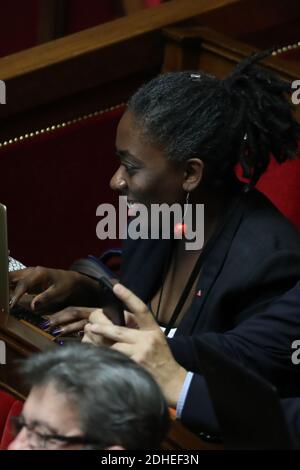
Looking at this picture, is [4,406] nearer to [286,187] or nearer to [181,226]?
[181,226]

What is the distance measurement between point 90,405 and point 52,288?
3.35 feet

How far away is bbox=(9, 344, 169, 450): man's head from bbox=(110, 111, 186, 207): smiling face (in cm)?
83

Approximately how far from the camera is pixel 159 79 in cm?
223

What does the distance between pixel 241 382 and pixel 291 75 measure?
1.26m

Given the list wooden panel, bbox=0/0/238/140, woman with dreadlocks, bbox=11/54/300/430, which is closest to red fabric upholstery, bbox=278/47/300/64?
wooden panel, bbox=0/0/238/140

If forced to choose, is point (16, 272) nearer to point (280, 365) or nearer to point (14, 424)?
point (280, 365)

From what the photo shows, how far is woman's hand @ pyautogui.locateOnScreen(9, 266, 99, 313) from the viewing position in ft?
7.53

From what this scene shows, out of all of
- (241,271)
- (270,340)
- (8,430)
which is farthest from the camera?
(241,271)

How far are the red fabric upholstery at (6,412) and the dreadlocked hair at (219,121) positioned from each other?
0.57 metres

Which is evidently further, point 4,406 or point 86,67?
point 86,67

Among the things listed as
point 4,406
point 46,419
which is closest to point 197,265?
point 4,406

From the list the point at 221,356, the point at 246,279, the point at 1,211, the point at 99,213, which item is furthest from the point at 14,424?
the point at 99,213

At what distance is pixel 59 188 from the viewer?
10.1 feet

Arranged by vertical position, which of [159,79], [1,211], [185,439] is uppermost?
[159,79]
